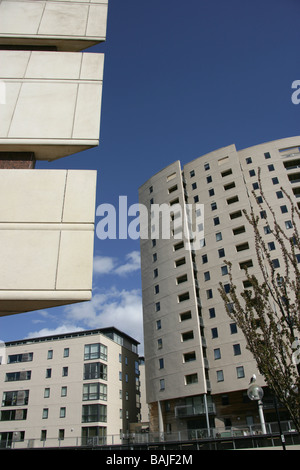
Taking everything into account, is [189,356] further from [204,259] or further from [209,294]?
[204,259]

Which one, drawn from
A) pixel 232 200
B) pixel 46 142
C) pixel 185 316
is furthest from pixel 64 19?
pixel 232 200

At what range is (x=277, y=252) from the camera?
42062 millimetres

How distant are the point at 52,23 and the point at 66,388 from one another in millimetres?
50019

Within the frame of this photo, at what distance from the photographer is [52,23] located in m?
7.51

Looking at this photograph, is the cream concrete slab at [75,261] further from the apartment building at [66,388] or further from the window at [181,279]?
the apartment building at [66,388]

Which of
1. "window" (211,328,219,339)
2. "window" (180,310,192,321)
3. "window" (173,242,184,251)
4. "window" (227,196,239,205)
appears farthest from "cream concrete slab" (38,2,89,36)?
"window" (227,196,239,205)

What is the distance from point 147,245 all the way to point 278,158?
73.1ft

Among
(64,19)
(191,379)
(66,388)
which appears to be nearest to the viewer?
(64,19)

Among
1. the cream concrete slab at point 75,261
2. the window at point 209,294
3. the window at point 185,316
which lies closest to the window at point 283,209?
the window at point 209,294

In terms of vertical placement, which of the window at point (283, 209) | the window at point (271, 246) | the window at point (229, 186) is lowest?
the window at point (271, 246)

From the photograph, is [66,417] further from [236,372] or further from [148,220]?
[148,220]

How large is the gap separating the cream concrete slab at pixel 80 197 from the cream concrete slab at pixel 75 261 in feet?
0.81

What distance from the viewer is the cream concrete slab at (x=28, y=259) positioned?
474 cm

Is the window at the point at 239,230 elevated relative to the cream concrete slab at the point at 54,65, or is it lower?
elevated
